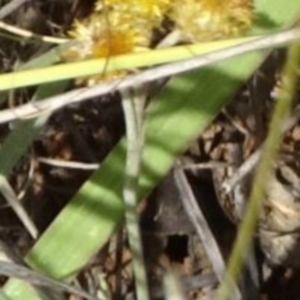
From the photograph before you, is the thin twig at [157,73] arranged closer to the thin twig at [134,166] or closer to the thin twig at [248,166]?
the thin twig at [134,166]

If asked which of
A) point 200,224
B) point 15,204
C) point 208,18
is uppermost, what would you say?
point 208,18

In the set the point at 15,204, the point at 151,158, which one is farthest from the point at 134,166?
the point at 15,204

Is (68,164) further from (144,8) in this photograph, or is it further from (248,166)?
(144,8)

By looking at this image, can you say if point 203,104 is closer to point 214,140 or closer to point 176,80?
point 176,80

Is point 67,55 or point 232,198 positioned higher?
point 67,55

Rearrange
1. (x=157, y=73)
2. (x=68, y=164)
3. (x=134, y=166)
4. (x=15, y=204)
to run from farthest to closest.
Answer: (x=68, y=164) → (x=15, y=204) → (x=134, y=166) → (x=157, y=73)

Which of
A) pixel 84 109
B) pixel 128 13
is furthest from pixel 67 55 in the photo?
pixel 84 109

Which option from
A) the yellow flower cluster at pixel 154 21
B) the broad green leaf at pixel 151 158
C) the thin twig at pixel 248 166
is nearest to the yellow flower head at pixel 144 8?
the yellow flower cluster at pixel 154 21
